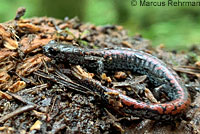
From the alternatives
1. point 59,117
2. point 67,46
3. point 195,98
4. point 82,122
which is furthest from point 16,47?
point 195,98

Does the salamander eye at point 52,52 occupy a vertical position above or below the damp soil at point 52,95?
above

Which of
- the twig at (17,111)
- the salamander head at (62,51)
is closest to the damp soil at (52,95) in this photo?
the twig at (17,111)

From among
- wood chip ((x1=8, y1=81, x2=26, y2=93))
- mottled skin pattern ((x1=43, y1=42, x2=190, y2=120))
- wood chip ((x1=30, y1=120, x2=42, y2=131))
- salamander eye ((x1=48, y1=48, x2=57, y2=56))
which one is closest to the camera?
wood chip ((x1=30, y1=120, x2=42, y2=131))

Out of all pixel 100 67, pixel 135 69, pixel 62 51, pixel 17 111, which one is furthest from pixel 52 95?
pixel 135 69

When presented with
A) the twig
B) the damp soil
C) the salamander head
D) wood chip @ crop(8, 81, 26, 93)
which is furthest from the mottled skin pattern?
Answer: the twig

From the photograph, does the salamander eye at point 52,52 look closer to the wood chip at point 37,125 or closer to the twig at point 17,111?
the twig at point 17,111

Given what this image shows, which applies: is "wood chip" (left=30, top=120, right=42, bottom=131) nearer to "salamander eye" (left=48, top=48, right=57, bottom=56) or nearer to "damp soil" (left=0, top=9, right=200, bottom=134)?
Result: "damp soil" (left=0, top=9, right=200, bottom=134)

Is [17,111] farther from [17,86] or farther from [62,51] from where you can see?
[62,51]

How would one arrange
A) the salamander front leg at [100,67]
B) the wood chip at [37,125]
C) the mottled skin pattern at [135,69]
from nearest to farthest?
the wood chip at [37,125], the mottled skin pattern at [135,69], the salamander front leg at [100,67]

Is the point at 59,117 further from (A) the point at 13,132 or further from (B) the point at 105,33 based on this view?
(B) the point at 105,33
